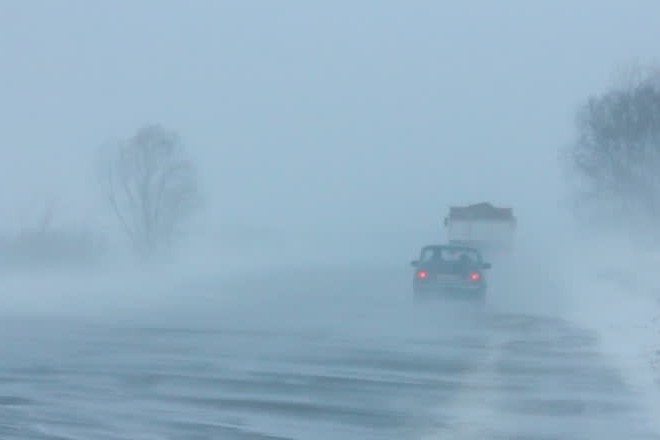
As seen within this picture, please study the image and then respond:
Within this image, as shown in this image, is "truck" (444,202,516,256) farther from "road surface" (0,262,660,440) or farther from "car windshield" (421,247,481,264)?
"road surface" (0,262,660,440)

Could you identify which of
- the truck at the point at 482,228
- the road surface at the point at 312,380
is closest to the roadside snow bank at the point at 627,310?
the road surface at the point at 312,380

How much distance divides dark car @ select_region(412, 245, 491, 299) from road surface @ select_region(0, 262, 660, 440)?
3.67 metres

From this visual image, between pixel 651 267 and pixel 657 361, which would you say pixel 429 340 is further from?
pixel 651 267

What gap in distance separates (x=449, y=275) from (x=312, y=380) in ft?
61.0

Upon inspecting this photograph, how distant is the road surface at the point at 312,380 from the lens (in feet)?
42.7

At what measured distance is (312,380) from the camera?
17.3 meters

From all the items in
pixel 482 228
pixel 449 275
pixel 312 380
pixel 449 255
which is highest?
pixel 482 228

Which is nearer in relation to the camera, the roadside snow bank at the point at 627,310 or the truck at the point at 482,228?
the roadside snow bank at the point at 627,310

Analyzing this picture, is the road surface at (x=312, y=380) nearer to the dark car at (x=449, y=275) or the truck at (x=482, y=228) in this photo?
the dark car at (x=449, y=275)

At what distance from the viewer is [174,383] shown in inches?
667

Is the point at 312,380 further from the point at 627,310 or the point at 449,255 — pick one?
the point at 449,255

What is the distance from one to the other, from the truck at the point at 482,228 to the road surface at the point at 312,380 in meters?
34.7

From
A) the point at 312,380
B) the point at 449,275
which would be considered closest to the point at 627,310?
the point at 449,275

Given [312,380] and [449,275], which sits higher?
[449,275]
